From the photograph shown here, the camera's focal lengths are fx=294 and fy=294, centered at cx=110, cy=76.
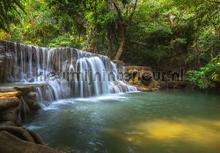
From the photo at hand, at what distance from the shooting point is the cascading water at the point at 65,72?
1278 centimetres

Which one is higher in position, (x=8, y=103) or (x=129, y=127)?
(x=8, y=103)

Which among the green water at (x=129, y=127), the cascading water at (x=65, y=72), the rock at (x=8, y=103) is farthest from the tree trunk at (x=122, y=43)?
the rock at (x=8, y=103)

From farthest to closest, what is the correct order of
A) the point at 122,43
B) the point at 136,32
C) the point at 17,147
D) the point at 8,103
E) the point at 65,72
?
the point at 136,32
the point at 122,43
the point at 65,72
the point at 8,103
the point at 17,147

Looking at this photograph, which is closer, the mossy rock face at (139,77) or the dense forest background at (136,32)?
the mossy rock face at (139,77)

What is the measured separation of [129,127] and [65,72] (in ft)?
25.2

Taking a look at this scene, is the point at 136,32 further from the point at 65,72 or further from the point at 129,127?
the point at 129,127

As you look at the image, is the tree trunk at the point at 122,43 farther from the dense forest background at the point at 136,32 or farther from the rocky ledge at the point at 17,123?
the rocky ledge at the point at 17,123

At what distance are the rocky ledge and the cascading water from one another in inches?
86.0

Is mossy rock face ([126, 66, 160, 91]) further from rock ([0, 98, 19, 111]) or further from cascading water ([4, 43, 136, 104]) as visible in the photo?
rock ([0, 98, 19, 111])

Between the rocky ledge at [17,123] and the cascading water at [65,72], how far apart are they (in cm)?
218

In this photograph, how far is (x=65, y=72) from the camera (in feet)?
47.2

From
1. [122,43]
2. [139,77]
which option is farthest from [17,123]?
[122,43]

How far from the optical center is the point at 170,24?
20.2m

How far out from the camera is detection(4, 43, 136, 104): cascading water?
12.8m
